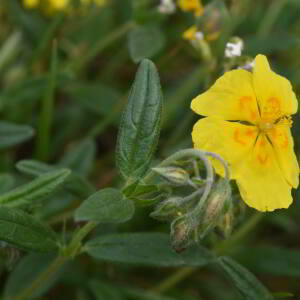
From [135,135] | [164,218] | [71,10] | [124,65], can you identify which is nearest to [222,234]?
[164,218]

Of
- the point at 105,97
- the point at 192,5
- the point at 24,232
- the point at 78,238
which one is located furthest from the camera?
the point at 105,97

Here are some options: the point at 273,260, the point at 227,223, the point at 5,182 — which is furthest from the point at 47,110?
the point at 273,260

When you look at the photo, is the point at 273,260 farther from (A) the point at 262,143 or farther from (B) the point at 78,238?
(B) the point at 78,238

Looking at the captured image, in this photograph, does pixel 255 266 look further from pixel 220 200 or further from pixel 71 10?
pixel 71 10

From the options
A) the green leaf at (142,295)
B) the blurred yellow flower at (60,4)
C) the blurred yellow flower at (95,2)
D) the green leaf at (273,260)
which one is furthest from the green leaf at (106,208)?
the blurred yellow flower at (95,2)

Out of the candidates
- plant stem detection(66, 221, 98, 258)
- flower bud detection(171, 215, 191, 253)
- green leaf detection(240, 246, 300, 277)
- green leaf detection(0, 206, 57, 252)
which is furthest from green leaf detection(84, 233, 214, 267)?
green leaf detection(240, 246, 300, 277)

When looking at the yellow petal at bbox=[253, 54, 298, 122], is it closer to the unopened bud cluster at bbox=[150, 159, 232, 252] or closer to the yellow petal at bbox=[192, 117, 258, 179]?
the yellow petal at bbox=[192, 117, 258, 179]

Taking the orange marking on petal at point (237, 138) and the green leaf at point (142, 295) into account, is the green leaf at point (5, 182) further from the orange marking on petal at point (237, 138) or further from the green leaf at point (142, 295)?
the orange marking on petal at point (237, 138)
